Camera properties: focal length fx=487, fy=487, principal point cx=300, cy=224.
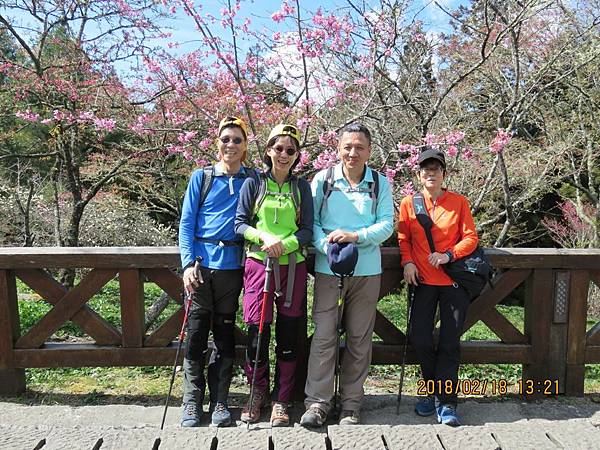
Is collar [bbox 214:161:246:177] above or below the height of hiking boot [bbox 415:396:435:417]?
above

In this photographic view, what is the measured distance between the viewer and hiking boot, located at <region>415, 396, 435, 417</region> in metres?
3.18

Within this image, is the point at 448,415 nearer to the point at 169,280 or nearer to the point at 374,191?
the point at 374,191

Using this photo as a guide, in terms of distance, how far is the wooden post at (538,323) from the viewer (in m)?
3.42

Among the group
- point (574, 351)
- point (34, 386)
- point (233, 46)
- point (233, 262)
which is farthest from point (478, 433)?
point (233, 46)

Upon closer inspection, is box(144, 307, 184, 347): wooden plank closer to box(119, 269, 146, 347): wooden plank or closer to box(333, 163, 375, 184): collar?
box(119, 269, 146, 347): wooden plank

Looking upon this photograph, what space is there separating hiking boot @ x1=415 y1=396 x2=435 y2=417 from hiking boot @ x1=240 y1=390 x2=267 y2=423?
1.01 metres

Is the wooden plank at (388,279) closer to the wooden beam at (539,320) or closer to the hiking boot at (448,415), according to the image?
the hiking boot at (448,415)

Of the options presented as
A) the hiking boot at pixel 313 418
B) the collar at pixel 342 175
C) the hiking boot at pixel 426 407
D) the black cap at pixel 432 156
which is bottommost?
the hiking boot at pixel 426 407

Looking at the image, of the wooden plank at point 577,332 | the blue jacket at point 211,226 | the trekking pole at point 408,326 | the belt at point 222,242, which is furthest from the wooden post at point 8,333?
the wooden plank at point 577,332

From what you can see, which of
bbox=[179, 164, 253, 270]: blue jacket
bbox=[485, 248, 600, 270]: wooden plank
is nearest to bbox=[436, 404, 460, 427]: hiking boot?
bbox=[485, 248, 600, 270]: wooden plank

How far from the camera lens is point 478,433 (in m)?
2.65

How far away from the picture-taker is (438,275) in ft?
10.1

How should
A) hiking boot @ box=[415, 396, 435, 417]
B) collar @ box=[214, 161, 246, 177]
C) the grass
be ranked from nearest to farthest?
collar @ box=[214, 161, 246, 177] < hiking boot @ box=[415, 396, 435, 417] < the grass

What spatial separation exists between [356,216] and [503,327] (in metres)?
1.48
